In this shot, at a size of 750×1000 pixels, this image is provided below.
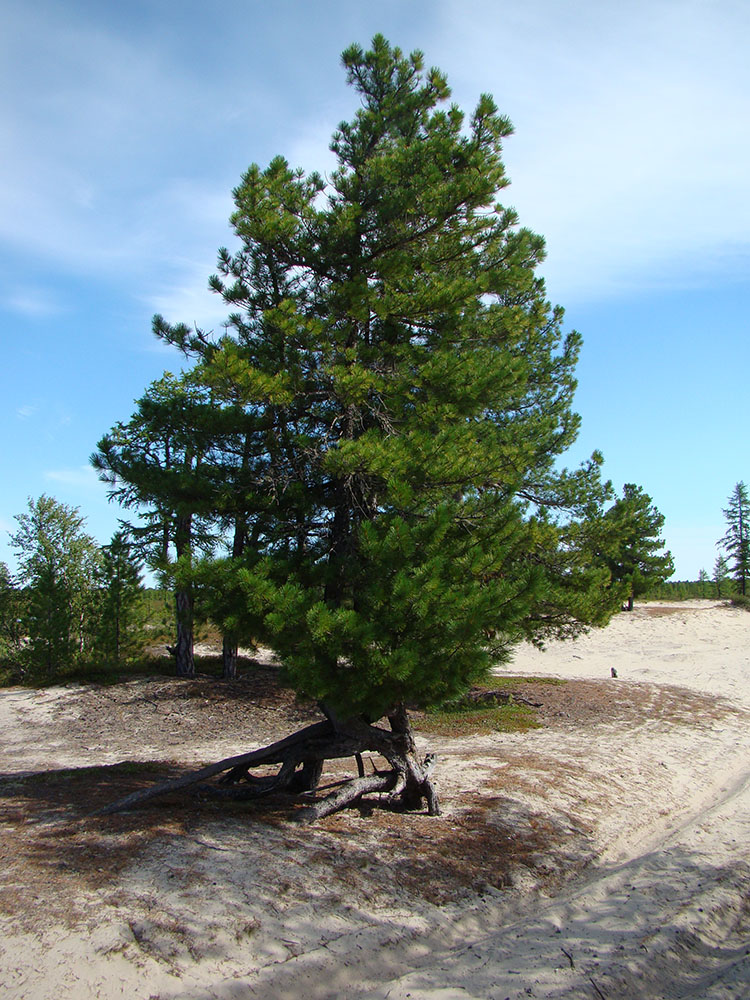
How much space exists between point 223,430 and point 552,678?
1747 cm

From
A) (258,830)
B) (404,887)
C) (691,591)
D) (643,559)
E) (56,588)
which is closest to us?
(404,887)

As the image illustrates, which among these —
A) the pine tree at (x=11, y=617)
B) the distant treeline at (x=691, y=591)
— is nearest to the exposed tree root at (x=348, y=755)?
the pine tree at (x=11, y=617)

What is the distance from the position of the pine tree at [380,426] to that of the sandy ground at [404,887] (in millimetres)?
1259

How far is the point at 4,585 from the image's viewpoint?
2048cm

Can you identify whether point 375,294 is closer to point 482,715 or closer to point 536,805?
point 536,805

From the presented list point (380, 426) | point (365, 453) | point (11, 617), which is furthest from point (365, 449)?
point (11, 617)

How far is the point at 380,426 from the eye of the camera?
28.7 ft

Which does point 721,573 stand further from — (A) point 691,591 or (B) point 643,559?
(B) point 643,559

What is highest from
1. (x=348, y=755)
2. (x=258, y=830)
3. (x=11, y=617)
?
(x=11, y=617)

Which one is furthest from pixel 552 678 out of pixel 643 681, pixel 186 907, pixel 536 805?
pixel 186 907

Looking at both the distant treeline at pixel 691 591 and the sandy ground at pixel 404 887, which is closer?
the sandy ground at pixel 404 887

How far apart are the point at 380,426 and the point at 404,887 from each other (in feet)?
16.8

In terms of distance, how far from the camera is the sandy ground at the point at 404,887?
4.82 metres

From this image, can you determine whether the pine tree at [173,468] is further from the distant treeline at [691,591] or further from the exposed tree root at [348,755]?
the distant treeline at [691,591]
